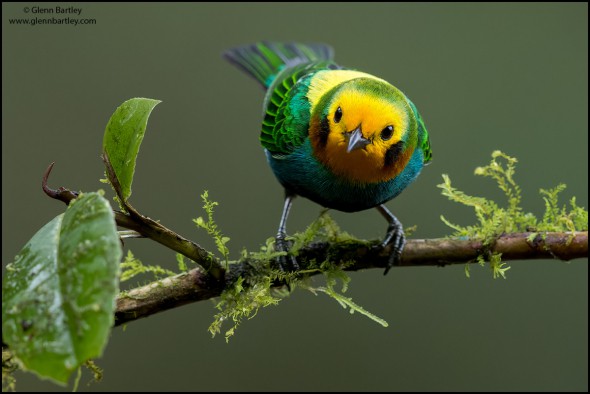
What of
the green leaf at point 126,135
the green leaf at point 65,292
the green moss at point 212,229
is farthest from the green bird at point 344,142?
the green leaf at point 65,292

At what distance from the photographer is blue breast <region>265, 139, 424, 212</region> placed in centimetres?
265

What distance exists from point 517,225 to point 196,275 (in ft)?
3.78

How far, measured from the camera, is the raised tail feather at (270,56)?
402cm

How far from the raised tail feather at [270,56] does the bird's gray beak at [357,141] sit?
1.67 meters

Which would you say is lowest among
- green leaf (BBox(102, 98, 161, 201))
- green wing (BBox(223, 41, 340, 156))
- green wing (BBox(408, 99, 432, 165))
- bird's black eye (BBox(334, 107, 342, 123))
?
green leaf (BBox(102, 98, 161, 201))

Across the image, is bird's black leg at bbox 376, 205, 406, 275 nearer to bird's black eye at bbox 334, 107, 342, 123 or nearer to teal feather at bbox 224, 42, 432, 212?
teal feather at bbox 224, 42, 432, 212

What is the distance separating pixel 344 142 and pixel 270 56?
1781mm

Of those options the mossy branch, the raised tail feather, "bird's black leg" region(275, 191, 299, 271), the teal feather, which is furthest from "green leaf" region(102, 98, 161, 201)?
the raised tail feather

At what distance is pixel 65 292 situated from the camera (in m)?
1.25

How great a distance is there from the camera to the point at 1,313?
131cm

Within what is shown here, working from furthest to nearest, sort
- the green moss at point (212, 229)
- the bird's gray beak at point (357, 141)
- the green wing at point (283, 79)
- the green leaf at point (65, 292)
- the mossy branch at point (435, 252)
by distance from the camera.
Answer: the green wing at point (283, 79) → the bird's gray beak at point (357, 141) → the mossy branch at point (435, 252) → the green moss at point (212, 229) → the green leaf at point (65, 292)

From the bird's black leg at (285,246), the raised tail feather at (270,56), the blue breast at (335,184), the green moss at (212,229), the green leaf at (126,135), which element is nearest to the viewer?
the green leaf at (126,135)

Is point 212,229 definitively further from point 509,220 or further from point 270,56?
point 270,56

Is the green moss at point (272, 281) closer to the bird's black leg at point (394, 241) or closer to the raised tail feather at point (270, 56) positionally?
the bird's black leg at point (394, 241)
